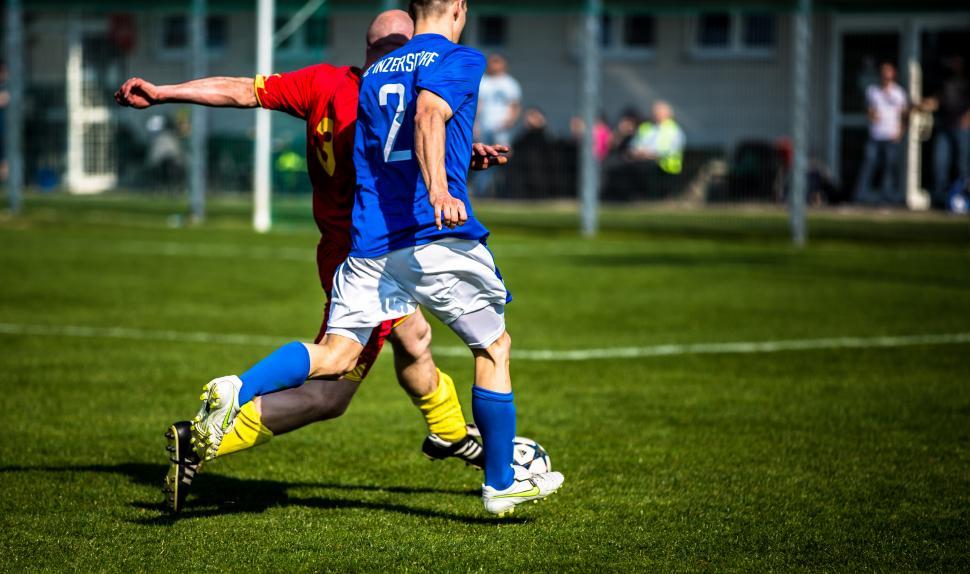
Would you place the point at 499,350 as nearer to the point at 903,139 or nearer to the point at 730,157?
the point at 730,157

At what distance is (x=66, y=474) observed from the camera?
6066 mm

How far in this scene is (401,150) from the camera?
5.09 meters

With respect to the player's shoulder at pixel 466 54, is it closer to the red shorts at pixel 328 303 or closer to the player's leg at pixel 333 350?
the player's leg at pixel 333 350

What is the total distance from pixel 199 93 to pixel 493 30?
18.8 m

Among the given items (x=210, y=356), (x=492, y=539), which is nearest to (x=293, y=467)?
(x=492, y=539)

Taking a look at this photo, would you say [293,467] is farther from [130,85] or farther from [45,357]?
[45,357]

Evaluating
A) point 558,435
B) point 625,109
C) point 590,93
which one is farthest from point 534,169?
point 558,435

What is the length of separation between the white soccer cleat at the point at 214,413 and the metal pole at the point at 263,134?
1504cm

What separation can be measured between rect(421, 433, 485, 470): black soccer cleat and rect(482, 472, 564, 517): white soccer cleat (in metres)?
0.51

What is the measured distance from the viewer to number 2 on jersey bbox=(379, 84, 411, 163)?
5.02m

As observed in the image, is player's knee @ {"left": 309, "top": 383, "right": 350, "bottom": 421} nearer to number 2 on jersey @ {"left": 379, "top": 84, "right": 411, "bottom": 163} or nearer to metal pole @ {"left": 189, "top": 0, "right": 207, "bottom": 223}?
number 2 on jersey @ {"left": 379, "top": 84, "right": 411, "bottom": 163}

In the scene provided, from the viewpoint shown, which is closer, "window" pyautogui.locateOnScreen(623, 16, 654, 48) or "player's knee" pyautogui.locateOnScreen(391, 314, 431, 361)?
"player's knee" pyautogui.locateOnScreen(391, 314, 431, 361)

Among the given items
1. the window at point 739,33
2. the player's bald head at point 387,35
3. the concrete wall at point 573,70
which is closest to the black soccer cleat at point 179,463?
the player's bald head at point 387,35

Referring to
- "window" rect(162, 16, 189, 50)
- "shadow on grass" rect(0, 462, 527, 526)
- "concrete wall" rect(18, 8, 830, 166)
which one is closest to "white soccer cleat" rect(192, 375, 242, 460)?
"shadow on grass" rect(0, 462, 527, 526)
